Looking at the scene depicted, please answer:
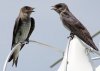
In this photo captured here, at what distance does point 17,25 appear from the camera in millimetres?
17234

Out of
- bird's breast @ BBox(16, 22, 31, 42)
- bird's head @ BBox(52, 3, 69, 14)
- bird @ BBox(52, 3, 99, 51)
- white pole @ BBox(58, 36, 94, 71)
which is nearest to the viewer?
white pole @ BBox(58, 36, 94, 71)

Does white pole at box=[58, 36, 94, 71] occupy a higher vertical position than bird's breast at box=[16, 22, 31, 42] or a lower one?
higher

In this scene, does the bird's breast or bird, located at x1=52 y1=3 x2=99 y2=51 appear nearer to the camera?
bird, located at x1=52 y1=3 x2=99 y2=51

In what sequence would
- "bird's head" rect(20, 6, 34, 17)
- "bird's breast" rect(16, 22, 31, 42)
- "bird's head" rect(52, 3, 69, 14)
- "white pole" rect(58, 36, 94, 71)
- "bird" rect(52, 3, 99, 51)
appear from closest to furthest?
1. "white pole" rect(58, 36, 94, 71)
2. "bird" rect(52, 3, 99, 51)
3. "bird's head" rect(52, 3, 69, 14)
4. "bird's breast" rect(16, 22, 31, 42)
5. "bird's head" rect(20, 6, 34, 17)

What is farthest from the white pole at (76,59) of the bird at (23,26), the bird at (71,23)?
the bird at (23,26)

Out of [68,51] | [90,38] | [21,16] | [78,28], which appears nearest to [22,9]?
[21,16]

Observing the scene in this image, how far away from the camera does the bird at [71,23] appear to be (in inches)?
493

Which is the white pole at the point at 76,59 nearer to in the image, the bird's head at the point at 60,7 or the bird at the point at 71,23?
the bird at the point at 71,23

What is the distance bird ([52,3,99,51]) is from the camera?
12520 millimetres

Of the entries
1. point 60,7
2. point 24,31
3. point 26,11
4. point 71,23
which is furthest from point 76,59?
point 26,11

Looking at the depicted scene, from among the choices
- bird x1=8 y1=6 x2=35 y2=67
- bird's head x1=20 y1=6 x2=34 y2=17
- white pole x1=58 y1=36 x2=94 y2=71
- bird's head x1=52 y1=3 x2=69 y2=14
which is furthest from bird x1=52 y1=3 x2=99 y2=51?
bird's head x1=20 y1=6 x2=34 y2=17

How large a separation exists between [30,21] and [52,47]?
553 cm

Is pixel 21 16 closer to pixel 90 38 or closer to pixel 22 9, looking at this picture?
pixel 22 9

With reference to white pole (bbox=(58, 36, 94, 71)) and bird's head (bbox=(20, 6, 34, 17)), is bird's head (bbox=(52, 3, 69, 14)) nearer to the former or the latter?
bird's head (bbox=(20, 6, 34, 17))
